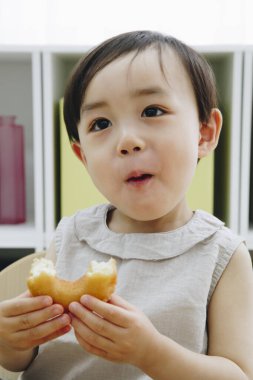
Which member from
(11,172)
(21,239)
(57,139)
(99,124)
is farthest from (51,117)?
(99,124)

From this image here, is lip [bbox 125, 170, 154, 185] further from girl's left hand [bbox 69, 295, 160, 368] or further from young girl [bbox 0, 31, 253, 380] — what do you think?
girl's left hand [bbox 69, 295, 160, 368]

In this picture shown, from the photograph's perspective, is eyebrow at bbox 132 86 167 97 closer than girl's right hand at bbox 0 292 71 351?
No

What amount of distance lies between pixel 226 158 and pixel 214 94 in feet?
1.83

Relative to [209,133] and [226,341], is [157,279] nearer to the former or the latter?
[226,341]

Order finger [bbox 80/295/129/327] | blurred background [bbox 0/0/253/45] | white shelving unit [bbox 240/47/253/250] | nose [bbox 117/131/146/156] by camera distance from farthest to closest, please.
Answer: blurred background [bbox 0/0/253/45] < white shelving unit [bbox 240/47/253/250] < nose [bbox 117/131/146/156] < finger [bbox 80/295/129/327]

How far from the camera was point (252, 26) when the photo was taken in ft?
5.26

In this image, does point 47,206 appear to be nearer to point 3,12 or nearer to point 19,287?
point 19,287

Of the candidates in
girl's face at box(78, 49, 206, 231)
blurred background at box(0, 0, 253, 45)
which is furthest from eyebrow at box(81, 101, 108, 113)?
blurred background at box(0, 0, 253, 45)

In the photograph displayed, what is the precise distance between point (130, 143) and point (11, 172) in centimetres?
83

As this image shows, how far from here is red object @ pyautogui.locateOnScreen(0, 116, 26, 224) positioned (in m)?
1.41

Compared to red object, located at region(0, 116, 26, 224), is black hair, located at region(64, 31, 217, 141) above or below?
above

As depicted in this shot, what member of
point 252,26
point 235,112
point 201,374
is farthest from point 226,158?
point 201,374

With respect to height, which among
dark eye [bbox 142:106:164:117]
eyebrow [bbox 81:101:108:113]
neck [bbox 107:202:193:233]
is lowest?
neck [bbox 107:202:193:233]

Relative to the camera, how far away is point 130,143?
0.66 m
